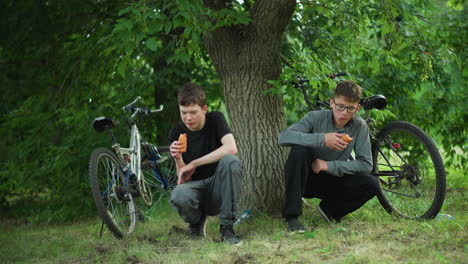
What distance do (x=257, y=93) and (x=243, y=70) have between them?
0.26m

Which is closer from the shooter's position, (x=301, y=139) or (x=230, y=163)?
(x=230, y=163)

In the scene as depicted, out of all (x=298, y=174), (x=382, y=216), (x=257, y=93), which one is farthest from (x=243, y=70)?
(x=382, y=216)

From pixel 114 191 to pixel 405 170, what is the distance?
8.27 feet

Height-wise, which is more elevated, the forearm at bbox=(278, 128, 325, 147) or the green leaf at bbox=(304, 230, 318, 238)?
the forearm at bbox=(278, 128, 325, 147)

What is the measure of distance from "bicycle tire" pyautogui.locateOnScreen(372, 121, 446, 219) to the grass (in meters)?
0.16

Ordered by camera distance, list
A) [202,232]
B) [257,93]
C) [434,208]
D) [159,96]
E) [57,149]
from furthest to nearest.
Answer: [159,96] < [57,149] < [257,93] < [202,232] < [434,208]

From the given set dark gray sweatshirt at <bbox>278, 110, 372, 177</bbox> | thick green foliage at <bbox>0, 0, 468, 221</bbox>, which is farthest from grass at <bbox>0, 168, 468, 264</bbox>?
thick green foliage at <bbox>0, 0, 468, 221</bbox>

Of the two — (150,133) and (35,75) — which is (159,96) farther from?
(35,75)

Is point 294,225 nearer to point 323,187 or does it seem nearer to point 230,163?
point 323,187

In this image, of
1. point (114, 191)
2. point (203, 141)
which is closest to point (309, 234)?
point (203, 141)

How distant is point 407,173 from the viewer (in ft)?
14.7

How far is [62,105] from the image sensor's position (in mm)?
7383

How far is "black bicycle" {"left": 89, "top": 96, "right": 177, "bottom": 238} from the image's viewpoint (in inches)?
178

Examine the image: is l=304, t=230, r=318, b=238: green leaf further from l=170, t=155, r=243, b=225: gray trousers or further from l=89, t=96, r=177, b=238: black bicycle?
l=89, t=96, r=177, b=238: black bicycle
